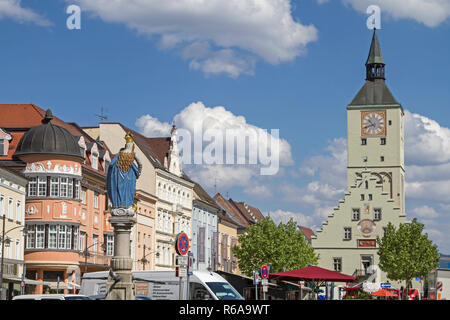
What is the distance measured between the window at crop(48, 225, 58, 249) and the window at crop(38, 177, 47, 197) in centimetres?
223

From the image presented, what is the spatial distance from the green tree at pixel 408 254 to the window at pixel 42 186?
42.9 metres

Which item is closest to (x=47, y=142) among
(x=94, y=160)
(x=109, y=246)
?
(x=94, y=160)

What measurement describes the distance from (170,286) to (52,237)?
30.5 metres

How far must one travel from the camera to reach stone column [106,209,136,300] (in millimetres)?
26625

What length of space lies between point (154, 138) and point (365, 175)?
2741 centimetres

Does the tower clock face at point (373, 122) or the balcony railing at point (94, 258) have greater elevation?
the tower clock face at point (373, 122)

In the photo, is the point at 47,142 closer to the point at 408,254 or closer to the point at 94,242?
the point at 94,242

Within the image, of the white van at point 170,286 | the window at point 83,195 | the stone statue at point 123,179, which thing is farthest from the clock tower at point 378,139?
the stone statue at point 123,179

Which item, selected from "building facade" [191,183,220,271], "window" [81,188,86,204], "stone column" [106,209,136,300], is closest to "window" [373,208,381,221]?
"building facade" [191,183,220,271]

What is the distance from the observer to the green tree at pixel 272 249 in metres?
85.9

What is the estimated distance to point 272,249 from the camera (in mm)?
86812

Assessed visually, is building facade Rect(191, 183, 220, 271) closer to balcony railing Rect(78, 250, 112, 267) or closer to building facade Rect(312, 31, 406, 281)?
building facade Rect(312, 31, 406, 281)

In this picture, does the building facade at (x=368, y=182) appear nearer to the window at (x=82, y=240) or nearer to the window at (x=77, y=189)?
the window at (x=82, y=240)
